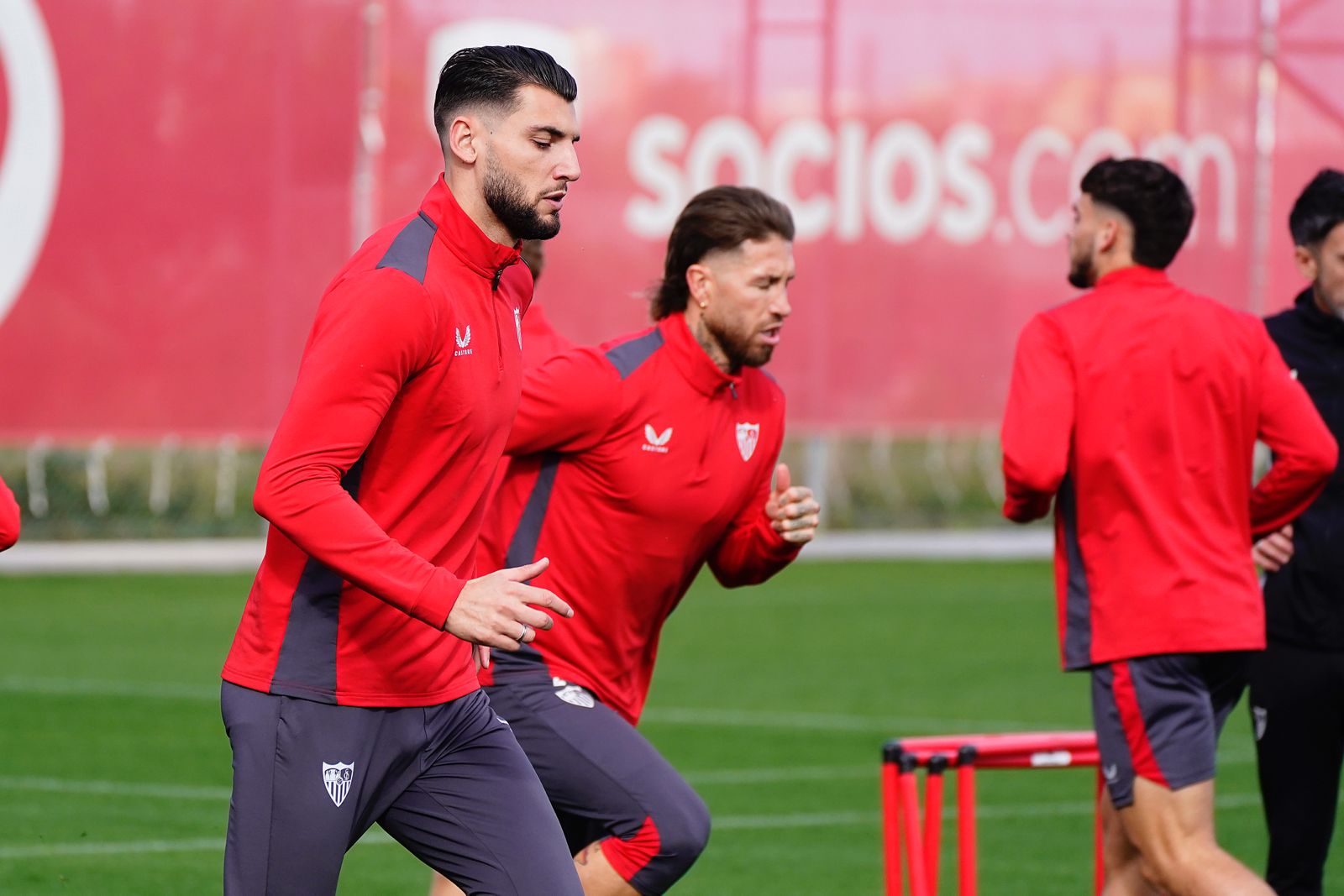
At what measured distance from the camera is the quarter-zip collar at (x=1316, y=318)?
635cm

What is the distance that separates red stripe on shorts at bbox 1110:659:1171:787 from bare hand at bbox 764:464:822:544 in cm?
85

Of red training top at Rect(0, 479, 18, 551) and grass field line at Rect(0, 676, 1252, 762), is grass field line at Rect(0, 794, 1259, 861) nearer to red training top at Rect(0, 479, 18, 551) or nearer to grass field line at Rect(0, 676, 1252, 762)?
grass field line at Rect(0, 676, 1252, 762)

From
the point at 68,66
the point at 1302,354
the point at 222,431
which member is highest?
the point at 68,66

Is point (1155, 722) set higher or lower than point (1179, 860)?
higher

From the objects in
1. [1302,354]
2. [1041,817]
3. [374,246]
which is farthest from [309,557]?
[1041,817]

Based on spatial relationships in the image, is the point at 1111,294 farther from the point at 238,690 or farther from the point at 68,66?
the point at 68,66

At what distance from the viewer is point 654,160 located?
56.2 feet

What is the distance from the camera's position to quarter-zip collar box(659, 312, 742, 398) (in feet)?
19.5

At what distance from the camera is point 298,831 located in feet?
14.4

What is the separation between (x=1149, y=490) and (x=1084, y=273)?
24.6 inches

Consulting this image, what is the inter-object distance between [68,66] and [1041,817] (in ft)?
31.0

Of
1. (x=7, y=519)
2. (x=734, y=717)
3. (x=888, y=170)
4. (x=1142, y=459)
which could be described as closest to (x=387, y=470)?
(x=7, y=519)

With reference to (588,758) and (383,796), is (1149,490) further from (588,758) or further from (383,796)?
(383,796)

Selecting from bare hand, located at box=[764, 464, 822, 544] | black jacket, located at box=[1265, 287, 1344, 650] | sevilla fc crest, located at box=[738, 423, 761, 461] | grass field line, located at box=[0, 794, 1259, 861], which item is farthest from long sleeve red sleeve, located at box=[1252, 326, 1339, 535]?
grass field line, located at box=[0, 794, 1259, 861]
